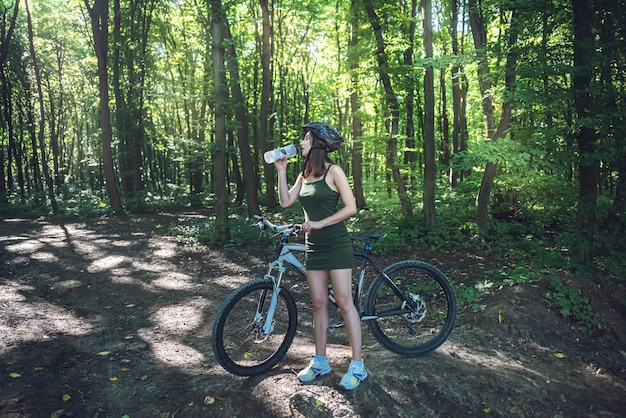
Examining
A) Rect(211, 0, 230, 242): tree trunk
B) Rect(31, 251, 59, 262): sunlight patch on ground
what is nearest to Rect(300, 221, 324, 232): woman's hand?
Rect(211, 0, 230, 242): tree trunk

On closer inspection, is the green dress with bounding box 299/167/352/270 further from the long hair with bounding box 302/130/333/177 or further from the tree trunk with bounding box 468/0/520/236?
the tree trunk with bounding box 468/0/520/236

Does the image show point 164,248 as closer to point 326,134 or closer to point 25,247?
point 25,247

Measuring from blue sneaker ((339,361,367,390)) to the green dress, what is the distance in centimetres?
82

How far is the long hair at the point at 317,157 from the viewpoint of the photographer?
10.1ft

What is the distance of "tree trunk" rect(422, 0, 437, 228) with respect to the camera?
9.45 metres

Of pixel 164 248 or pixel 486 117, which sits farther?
pixel 164 248

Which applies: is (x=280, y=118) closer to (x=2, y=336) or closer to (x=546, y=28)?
(x=546, y=28)

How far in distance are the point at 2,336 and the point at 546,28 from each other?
336 inches

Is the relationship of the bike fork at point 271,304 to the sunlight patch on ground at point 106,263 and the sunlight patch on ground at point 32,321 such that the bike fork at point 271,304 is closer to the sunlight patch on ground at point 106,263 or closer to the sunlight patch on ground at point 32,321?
the sunlight patch on ground at point 32,321

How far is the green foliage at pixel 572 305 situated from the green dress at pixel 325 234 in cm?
371

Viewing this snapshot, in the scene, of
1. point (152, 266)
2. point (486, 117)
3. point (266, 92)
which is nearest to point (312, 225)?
point (152, 266)

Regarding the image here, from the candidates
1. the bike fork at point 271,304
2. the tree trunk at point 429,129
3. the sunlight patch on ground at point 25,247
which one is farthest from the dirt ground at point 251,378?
the tree trunk at point 429,129

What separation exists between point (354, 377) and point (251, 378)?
92 centimetres

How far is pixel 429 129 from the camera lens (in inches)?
396
